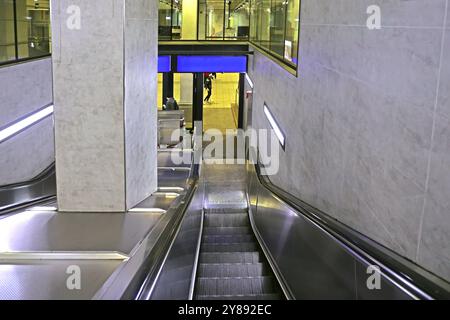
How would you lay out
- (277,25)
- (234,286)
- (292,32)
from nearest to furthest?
(234,286) < (292,32) < (277,25)

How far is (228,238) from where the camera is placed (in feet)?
25.9

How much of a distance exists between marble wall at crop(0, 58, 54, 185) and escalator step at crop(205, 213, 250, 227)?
280 cm

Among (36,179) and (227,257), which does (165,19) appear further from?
(227,257)

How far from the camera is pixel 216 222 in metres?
9.13

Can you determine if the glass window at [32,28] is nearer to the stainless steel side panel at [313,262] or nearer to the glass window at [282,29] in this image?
the glass window at [282,29]

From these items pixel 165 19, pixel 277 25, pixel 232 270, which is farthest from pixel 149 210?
pixel 165 19

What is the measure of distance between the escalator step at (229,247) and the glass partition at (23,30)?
3750 millimetres

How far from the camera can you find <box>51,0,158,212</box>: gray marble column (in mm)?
4328

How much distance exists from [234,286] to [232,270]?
0.59 metres

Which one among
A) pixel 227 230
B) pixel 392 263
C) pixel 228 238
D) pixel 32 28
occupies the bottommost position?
pixel 227 230

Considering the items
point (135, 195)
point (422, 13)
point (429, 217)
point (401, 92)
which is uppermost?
point (422, 13)

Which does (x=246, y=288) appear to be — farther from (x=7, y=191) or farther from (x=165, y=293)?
(x=7, y=191)

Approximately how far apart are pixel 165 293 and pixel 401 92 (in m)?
1.78
